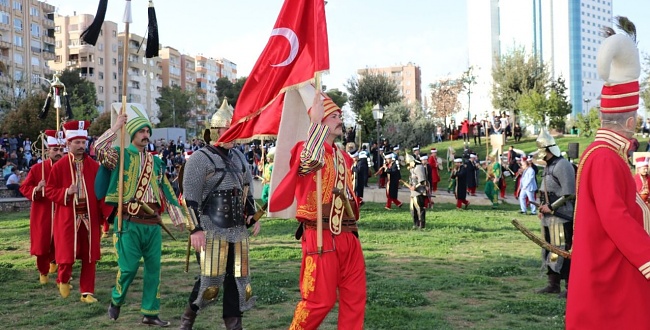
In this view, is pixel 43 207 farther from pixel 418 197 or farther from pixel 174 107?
pixel 174 107

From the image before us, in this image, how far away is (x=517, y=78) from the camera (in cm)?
5334

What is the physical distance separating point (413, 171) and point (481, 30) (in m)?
72.4

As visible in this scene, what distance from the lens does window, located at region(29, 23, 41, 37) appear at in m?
86.1

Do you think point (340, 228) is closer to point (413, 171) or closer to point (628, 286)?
point (628, 286)

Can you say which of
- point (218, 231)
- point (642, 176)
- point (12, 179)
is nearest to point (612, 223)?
point (218, 231)

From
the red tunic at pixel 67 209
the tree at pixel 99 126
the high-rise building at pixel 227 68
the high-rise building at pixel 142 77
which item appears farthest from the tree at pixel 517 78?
the high-rise building at pixel 227 68

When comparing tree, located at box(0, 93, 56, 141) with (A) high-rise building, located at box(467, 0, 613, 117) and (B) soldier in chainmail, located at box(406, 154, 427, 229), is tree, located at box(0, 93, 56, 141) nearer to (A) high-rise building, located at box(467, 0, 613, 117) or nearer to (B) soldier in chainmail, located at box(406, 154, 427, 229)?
(B) soldier in chainmail, located at box(406, 154, 427, 229)

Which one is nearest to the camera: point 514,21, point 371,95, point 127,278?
point 127,278

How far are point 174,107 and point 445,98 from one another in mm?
34588

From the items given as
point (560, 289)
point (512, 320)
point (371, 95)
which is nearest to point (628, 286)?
point (512, 320)

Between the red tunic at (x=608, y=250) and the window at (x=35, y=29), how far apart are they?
91.1 m

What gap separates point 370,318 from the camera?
742cm

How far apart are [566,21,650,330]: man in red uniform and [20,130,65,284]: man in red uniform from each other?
8022 mm

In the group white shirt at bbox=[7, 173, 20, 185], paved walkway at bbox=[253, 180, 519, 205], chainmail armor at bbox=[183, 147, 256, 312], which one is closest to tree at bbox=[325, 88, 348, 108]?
paved walkway at bbox=[253, 180, 519, 205]
